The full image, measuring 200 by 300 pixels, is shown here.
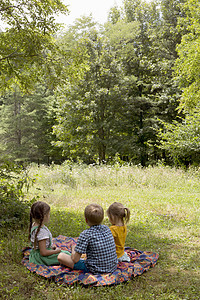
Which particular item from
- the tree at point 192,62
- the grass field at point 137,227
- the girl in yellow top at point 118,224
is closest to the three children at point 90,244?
the girl in yellow top at point 118,224

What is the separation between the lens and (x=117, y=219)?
3918 mm

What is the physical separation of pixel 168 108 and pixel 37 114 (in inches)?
643

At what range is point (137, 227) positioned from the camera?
585 centimetres

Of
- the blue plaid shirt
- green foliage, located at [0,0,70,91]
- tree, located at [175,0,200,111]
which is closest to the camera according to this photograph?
the blue plaid shirt

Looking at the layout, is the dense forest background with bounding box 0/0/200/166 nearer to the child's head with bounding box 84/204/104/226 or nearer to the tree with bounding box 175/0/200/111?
the tree with bounding box 175/0/200/111

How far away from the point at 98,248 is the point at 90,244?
116mm

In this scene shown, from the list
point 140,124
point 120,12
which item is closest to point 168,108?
point 140,124

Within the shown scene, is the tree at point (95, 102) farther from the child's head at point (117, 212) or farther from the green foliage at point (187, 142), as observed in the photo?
the child's head at point (117, 212)

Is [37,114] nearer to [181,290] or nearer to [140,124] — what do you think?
[140,124]

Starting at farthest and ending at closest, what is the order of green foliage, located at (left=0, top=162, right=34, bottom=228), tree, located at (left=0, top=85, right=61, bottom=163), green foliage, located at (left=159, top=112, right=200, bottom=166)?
tree, located at (left=0, top=85, right=61, bottom=163), green foliage, located at (left=159, top=112, right=200, bottom=166), green foliage, located at (left=0, top=162, right=34, bottom=228)

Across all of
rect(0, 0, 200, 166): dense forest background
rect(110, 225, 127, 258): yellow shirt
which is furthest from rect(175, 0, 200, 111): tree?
rect(110, 225, 127, 258): yellow shirt

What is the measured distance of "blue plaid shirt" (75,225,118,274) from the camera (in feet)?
11.3

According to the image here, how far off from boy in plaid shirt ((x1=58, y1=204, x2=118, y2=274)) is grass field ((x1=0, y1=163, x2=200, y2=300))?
0.31m

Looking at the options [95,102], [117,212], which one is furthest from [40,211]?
[95,102]
